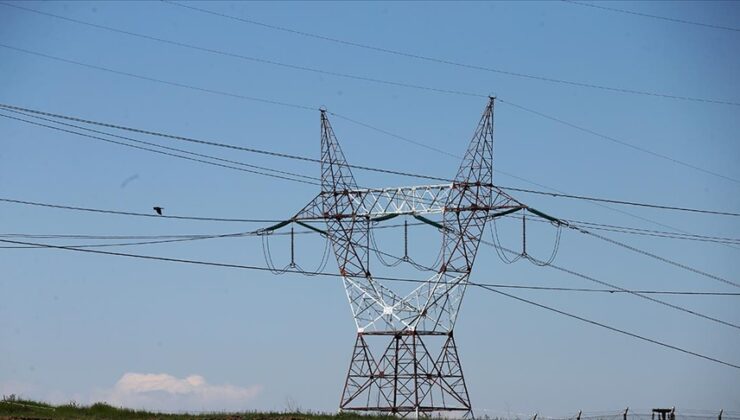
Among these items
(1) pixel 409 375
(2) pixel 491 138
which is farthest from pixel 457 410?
(2) pixel 491 138

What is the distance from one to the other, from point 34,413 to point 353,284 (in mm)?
26604

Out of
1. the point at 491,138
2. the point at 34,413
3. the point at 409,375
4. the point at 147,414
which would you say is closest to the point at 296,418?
the point at 147,414

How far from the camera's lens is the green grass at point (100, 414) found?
194 feet

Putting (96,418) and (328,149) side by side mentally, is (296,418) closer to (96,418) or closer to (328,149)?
(96,418)

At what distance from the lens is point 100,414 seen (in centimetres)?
6078

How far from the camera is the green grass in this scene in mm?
59031

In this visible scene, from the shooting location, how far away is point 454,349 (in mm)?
81562

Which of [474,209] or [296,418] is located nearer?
[296,418]

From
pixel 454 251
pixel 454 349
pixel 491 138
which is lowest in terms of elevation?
pixel 454 349

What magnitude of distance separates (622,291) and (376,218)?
48.3 feet

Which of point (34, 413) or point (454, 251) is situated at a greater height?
point (454, 251)

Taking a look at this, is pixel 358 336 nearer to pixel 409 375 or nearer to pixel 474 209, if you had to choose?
pixel 409 375

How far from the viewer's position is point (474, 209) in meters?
79.6

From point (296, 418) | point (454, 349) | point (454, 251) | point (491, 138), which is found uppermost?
point (491, 138)
